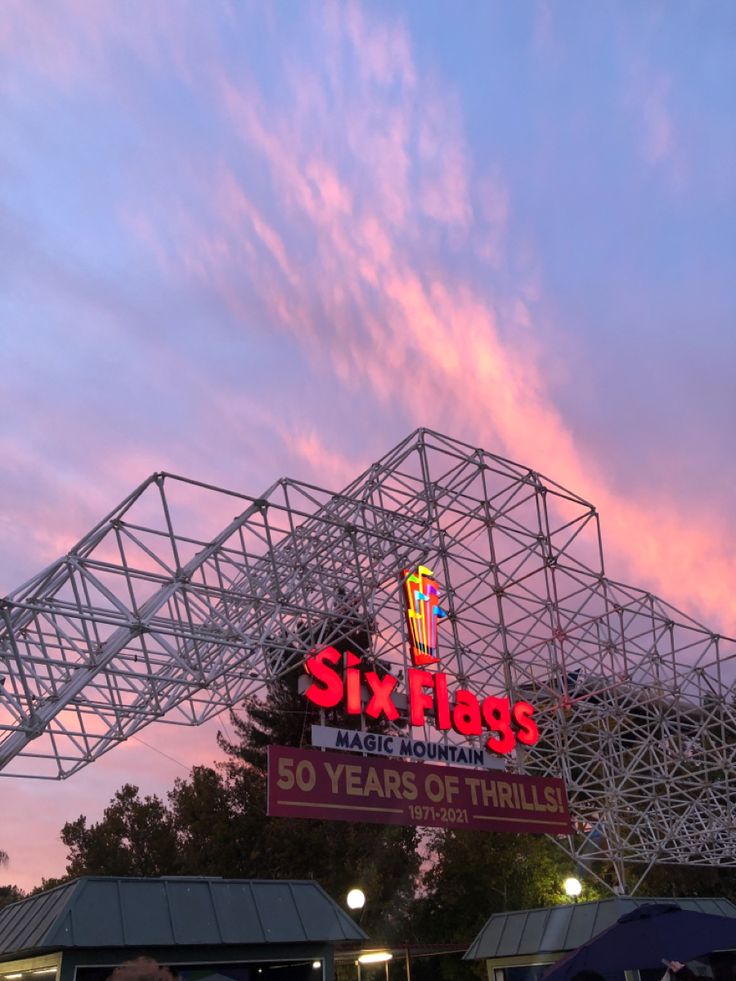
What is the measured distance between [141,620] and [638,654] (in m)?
17.3

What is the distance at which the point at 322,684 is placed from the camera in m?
23.1

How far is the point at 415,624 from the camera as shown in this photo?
26.0 m

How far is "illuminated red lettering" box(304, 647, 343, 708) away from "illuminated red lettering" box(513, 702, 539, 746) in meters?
6.79

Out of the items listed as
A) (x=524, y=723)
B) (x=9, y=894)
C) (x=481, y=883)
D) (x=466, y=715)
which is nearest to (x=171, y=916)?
(x=466, y=715)

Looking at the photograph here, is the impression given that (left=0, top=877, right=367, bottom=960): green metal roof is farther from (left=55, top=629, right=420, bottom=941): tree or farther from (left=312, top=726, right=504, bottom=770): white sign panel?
(left=55, top=629, right=420, bottom=941): tree

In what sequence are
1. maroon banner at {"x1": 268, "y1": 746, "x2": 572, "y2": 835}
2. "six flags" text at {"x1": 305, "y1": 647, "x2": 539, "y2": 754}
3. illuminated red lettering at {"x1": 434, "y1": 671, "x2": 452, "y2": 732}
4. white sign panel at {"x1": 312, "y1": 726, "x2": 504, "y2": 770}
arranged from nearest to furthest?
maroon banner at {"x1": 268, "y1": 746, "x2": 572, "y2": 835} < white sign panel at {"x1": 312, "y1": 726, "x2": 504, "y2": 770} < "six flags" text at {"x1": 305, "y1": 647, "x2": 539, "y2": 754} < illuminated red lettering at {"x1": 434, "y1": 671, "x2": 452, "y2": 732}

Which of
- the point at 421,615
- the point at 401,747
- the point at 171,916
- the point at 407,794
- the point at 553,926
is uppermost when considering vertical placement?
the point at 421,615

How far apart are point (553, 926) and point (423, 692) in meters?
7.32

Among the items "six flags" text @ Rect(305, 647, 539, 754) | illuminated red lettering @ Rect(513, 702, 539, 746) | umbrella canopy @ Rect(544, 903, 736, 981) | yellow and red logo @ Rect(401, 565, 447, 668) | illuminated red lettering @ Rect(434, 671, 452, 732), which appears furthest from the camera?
illuminated red lettering @ Rect(513, 702, 539, 746)

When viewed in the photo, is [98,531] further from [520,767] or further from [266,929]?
[520,767]

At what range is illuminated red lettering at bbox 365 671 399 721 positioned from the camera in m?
23.8

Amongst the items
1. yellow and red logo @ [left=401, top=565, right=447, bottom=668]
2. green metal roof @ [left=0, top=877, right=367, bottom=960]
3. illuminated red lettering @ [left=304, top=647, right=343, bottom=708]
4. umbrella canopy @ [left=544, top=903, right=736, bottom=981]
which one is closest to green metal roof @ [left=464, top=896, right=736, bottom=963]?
green metal roof @ [left=0, top=877, right=367, bottom=960]

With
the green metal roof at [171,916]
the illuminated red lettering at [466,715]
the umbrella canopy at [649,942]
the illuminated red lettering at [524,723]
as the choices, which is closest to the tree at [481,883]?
the illuminated red lettering at [524,723]

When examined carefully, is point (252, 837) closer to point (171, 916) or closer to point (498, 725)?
point (498, 725)
